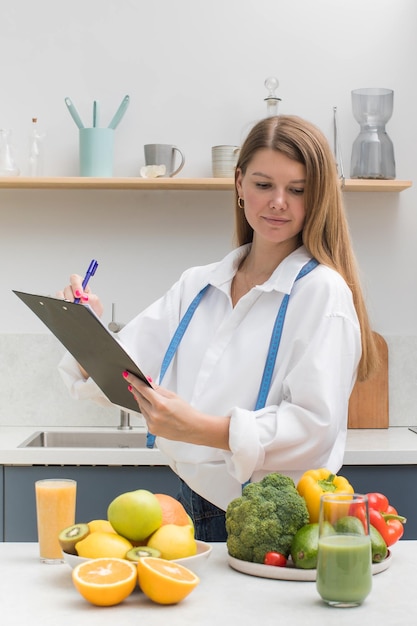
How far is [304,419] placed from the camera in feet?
5.82

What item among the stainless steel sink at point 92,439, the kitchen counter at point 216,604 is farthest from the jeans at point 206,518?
the stainless steel sink at point 92,439

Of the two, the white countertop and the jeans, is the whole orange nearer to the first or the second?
the jeans

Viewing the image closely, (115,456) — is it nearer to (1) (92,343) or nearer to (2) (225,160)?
(2) (225,160)

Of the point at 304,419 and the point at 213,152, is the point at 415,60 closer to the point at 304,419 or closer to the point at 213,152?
the point at 213,152

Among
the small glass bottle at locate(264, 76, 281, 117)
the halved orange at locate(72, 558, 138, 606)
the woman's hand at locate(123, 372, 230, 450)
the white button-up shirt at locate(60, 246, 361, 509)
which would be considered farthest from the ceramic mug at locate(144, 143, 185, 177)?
the halved orange at locate(72, 558, 138, 606)

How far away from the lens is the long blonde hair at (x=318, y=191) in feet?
6.31

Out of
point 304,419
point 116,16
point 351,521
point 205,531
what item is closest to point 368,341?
point 304,419

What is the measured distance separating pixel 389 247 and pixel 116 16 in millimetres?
1348

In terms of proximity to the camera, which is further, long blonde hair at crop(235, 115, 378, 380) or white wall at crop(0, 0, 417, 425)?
white wall at crop(0, 0, 417, 425)

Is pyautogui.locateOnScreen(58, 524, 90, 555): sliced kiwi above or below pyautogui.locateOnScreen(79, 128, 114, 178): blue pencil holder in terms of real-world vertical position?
below

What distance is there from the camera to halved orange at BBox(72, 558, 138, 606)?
51.1 inches

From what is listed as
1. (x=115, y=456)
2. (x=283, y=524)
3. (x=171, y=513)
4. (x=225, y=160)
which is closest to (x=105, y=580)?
(x=171, y=513)

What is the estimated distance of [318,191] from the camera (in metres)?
1.92

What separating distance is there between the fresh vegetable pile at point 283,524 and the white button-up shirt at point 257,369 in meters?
0.26
